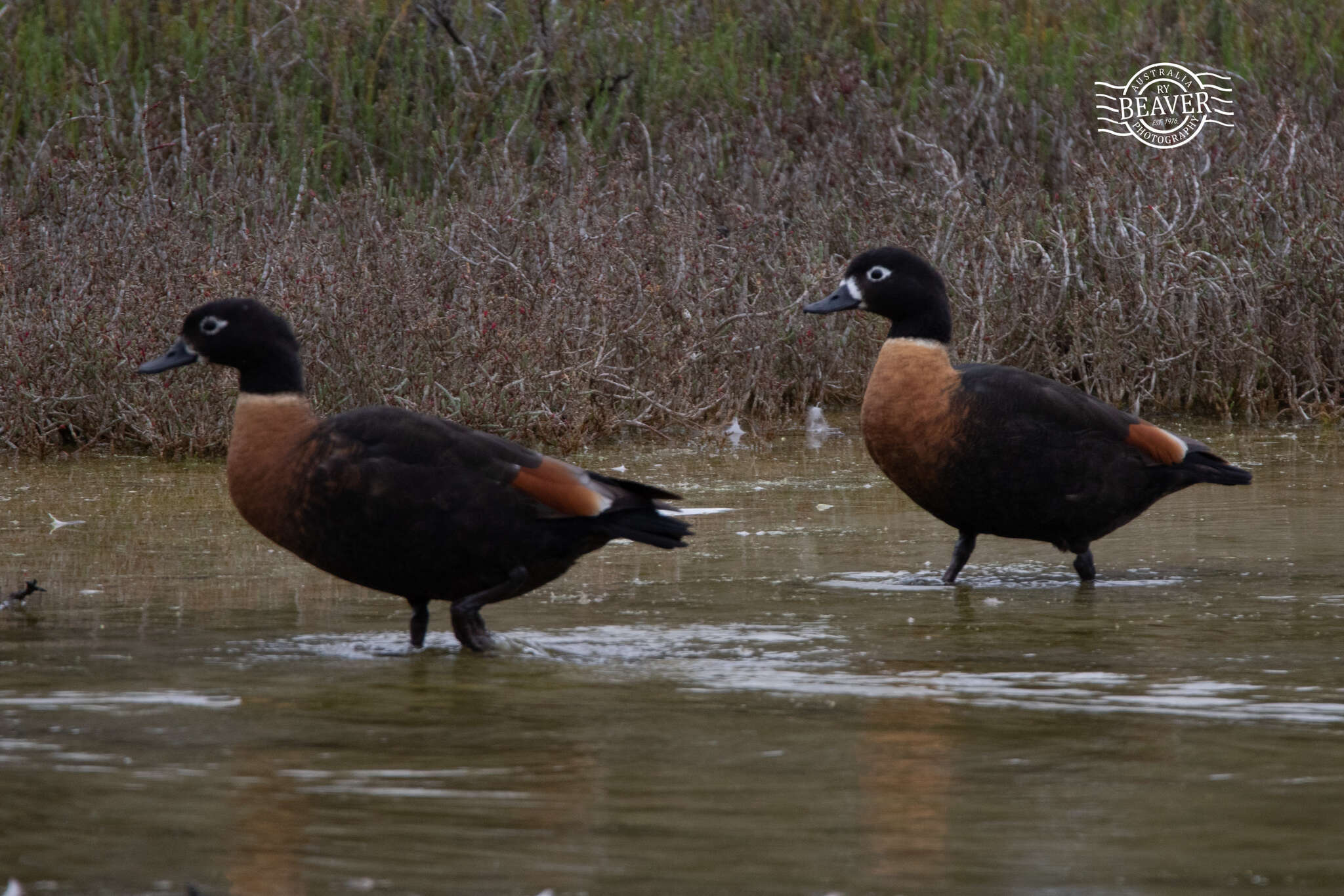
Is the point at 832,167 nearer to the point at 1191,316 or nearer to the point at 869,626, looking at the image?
the point at 1191,316

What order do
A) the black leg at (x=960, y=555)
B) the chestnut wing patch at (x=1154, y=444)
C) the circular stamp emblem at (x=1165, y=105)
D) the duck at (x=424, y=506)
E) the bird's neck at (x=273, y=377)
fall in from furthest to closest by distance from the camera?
the circular stamp emblem at (x=1165, y=105) < the chestnut wing patch at (x=1154, y=444) < the black leg at (x=960, y=555) < the bird's neck at (x=273, y=377) < the duck at (x=424, y=506)

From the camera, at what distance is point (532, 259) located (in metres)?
11.0

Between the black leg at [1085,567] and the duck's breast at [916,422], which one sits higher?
the duck's breast at [916,422]

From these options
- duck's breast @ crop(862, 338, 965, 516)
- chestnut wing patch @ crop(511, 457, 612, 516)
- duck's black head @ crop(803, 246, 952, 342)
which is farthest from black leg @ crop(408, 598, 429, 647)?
duck's black head @ crop(803, 246, 952, 342)

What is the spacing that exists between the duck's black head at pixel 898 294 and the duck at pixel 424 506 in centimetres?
200

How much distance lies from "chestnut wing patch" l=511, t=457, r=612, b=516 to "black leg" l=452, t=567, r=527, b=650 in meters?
0.23

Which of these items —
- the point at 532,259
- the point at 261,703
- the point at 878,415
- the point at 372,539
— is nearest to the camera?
the point at 261,703

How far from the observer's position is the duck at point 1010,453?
6.52 m

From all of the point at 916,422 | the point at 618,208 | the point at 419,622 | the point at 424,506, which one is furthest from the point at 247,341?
the point at 618,208

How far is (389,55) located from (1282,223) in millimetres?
7326

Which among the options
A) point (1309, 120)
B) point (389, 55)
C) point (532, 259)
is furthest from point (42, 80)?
point (1309, 120)

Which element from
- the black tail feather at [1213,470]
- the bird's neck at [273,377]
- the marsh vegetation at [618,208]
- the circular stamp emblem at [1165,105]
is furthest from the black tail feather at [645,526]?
the circular stamp emblem at [1165,105]

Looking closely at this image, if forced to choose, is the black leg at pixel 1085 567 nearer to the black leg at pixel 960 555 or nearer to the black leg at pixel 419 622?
A: the black leg at pixel 960 555

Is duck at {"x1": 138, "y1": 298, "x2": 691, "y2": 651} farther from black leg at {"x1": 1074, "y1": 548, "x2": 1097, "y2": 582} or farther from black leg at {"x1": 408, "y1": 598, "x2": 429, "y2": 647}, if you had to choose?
black leg at {"x1": 1074, "y1": 548, "x2": 1097, "y2": 582}
